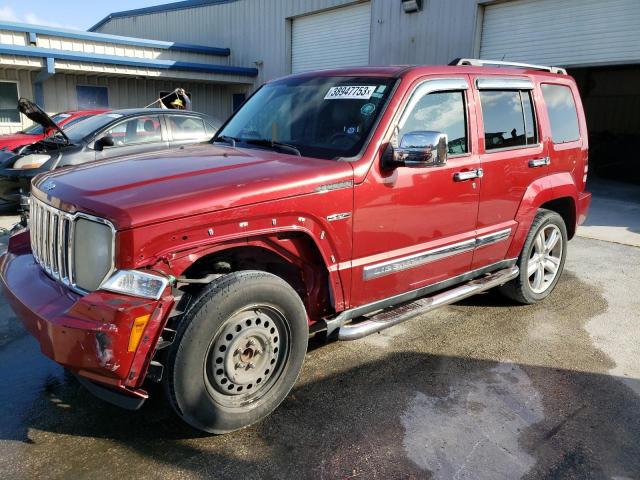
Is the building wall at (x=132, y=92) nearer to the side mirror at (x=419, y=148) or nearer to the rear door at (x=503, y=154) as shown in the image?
the rear door at (x=503, y=154)

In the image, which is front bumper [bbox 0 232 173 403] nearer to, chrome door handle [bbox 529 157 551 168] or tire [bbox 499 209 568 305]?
chrome door handle [bbox 529 157 551 168]

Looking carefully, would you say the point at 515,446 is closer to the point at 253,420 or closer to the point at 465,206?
the point at 253,420

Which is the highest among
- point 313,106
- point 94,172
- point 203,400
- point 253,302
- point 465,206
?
point 313,106

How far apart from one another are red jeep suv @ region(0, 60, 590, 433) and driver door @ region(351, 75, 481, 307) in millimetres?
13

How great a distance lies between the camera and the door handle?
12.1 feet

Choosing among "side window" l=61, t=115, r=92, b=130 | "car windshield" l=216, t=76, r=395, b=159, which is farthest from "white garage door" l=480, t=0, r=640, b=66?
"side window" l=61, t=115, r=92, b=130

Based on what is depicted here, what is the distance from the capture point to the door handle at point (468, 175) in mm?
3693

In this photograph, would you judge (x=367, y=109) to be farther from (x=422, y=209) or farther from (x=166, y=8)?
(x=166, y=8)

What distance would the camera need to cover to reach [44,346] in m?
2.54

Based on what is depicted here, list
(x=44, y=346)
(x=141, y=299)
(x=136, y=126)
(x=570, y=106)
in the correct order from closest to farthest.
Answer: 1. (x=141, y=299)
2. (x=44, y=346)
3. (x=570, y=106)
4. (x=136, y=126)

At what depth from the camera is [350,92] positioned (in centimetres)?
358

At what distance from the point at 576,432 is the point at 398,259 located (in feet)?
4.83

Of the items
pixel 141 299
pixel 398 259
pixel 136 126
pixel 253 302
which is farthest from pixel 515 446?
pixel 136 126

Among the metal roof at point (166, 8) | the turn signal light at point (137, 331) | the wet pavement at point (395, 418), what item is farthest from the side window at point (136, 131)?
the metal roof at point (166, 8)
